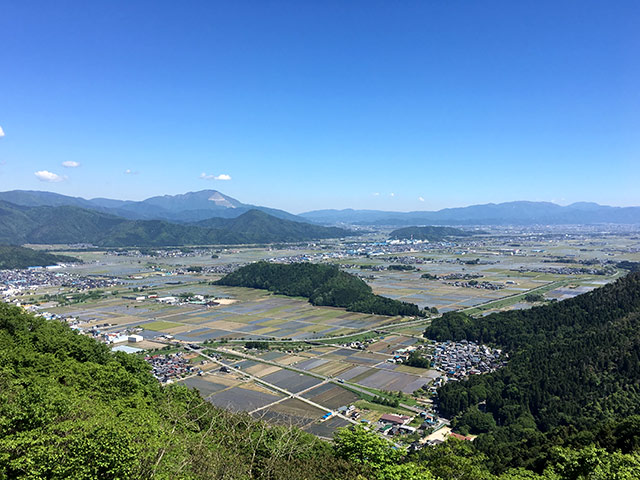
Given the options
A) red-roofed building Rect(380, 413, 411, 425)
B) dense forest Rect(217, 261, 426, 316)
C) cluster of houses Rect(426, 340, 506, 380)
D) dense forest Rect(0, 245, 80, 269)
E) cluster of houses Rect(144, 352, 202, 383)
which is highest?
dense forest Rect(0, 245, 80, 269)

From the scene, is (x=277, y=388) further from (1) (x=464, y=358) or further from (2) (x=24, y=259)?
(2) (x=24, y=259)

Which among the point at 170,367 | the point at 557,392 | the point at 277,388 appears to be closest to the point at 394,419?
the point at 277,388

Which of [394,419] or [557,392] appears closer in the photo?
[394,419]

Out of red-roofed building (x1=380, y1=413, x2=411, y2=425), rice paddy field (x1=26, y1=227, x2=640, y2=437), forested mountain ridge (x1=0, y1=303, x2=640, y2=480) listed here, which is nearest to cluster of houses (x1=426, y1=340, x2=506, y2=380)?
rice paddy field (x1=26, y1=227, x2=640, y2=437)

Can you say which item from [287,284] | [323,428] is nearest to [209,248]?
[287,284]

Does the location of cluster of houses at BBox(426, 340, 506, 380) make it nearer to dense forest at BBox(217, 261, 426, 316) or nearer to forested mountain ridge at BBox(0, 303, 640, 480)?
dense forest at BBox(217, 261, 426, 316)

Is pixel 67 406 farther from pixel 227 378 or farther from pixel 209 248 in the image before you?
pixel 209 248
